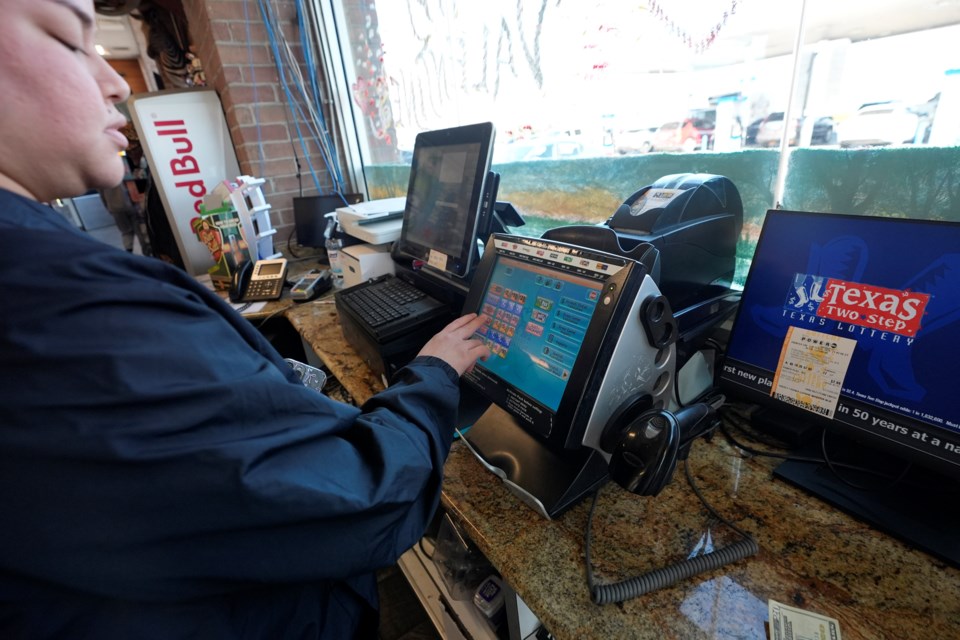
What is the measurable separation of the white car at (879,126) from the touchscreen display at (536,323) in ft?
2.03

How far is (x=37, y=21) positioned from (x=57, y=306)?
0.27 meters

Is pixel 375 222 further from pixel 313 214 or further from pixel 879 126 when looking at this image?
pixel 879 126

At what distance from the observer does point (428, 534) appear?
4.04ft

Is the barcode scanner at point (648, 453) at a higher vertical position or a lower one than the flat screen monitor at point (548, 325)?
lower

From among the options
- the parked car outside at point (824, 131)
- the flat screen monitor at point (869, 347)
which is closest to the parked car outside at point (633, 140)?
the parked car outside at point (824, 131)

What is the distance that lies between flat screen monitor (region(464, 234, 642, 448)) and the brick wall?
2097 millimetres

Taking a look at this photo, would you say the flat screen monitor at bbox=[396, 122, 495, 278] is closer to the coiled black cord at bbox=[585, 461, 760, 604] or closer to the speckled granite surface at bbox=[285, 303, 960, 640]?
the speckled granite surface at bbox=[285, 303, 960, 640]

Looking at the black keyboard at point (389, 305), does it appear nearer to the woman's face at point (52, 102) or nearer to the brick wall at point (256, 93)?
the woman's face at point (52, 102)

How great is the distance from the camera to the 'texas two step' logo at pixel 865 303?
0.61m

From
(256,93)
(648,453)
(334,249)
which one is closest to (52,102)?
(648,453)

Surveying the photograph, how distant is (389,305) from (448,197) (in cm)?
33

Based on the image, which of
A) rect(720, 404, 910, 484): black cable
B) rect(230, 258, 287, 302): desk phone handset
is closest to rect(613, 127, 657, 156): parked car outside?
rect(720, 404, 910, 484): black cable

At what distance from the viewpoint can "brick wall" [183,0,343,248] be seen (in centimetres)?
219

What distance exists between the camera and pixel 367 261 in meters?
1.50
